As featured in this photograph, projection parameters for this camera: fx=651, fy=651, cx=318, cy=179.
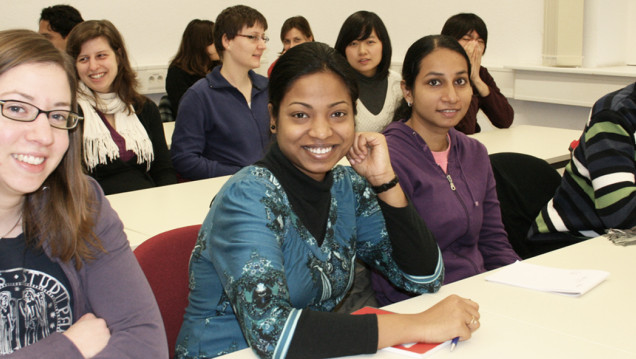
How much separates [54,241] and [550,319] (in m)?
1.05

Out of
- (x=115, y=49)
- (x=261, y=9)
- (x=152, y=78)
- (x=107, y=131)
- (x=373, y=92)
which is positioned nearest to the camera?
(x=107, y=131)

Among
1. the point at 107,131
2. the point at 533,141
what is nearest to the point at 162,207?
the point at 107,131

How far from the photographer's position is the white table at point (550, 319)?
126 centimetres

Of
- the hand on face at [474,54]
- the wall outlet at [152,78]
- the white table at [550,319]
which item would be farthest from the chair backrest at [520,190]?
the wall outlet at [152,78]

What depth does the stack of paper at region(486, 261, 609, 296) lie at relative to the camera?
1546 mm

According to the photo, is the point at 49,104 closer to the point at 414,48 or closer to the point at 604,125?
the point at 414,48

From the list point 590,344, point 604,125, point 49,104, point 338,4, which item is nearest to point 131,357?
point 49,104

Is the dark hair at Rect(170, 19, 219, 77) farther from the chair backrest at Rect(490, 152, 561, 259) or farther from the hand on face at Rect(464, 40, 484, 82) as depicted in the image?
the chair backrest at Rect(490, 152, 561, 259)

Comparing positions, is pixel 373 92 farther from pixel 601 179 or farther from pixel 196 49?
pixel 601 179

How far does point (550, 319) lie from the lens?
55.0 inches

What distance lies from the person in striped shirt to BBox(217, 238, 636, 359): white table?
12.1 inches

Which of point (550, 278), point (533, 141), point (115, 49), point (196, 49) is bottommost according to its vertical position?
point (533, 141)

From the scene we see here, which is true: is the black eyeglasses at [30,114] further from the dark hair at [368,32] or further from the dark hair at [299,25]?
the dark hair at [299,25]

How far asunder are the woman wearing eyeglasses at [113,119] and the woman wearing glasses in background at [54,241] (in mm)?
1860
